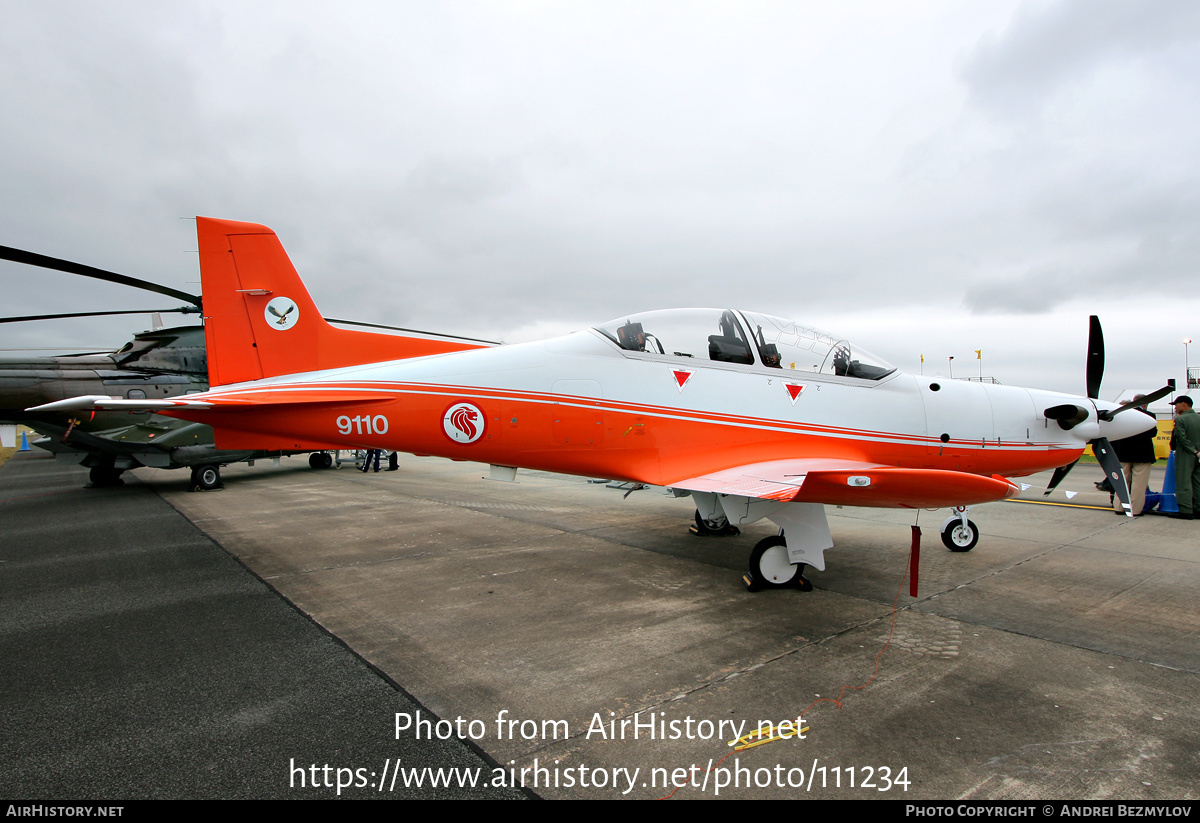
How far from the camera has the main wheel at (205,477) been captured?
13.5 metres

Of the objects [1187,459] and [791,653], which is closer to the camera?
[791,653]

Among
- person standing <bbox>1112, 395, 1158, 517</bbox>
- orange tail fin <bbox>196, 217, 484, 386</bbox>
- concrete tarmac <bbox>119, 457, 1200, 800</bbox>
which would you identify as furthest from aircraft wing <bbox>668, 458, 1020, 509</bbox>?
person standing <bbox>1112, 395, 1158, 517</bbox>

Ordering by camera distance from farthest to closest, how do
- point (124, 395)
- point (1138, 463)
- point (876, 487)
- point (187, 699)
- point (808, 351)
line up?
1. point (124, 395)
2. point (1138, 463)
3. point (808, 351)
4. point (876, 487)
5. point (187, 699)

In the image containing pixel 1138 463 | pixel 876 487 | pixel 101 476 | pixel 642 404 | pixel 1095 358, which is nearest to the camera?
pixel 876 487

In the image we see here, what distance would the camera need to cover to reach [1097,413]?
6004mm

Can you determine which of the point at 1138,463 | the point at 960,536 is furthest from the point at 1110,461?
the point at 1138,463

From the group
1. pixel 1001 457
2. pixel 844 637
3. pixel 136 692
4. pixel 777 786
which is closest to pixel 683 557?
pixel 844 637

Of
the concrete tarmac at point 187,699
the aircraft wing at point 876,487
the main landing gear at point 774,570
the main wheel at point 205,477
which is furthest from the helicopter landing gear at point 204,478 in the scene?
the main landing gear at point 774,570

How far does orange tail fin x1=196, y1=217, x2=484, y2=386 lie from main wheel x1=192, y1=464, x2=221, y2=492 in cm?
955

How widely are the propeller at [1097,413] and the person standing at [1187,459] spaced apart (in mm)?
3115

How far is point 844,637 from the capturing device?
3.99 m

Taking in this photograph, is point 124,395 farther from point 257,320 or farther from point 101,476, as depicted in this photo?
point 257,320

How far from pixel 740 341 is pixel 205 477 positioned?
1426cm

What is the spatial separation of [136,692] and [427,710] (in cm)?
186
